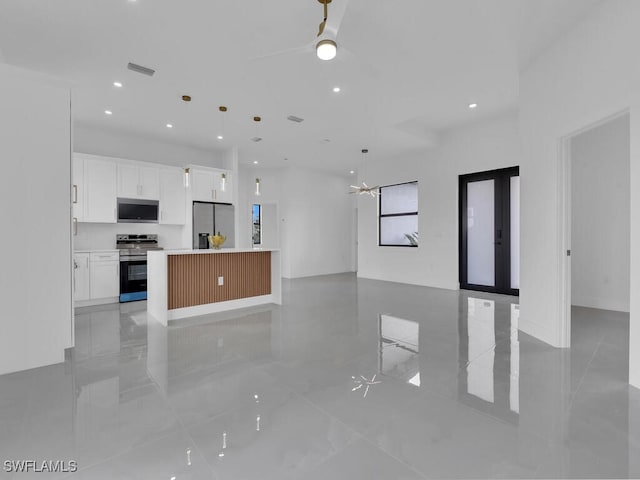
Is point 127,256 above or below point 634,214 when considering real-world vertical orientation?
below

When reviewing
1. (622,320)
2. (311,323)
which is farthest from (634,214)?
(311,323)

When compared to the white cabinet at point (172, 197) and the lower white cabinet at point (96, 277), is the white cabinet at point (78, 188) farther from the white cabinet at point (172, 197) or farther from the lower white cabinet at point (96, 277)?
the white cabinet at point (172, 197)

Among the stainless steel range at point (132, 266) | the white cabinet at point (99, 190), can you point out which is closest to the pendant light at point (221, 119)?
the white cabinet at point (99, 190)

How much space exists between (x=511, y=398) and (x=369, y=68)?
11.8 ft

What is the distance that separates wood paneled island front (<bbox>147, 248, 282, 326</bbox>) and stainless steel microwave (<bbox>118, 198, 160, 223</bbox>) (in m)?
1.55

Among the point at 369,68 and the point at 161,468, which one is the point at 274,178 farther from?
the point at 161,468

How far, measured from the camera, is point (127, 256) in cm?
575

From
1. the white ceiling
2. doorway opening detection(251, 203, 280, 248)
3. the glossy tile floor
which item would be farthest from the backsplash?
doorway opening detection(251, 203, 280, 248)

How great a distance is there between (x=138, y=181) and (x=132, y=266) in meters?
1.58

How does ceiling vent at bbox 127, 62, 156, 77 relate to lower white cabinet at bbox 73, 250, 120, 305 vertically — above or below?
above

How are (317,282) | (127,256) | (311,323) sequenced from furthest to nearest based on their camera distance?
(317,282) < (127,256) < (311,323)

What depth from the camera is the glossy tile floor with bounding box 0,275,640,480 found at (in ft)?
5.25

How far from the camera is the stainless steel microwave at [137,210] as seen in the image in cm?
580

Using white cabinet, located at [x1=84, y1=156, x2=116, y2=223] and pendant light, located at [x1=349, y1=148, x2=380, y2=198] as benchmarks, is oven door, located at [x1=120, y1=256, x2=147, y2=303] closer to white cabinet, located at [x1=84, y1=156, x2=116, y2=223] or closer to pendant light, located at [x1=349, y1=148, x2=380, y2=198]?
white cabinet, located at [x1=84, y1=156, x2=116, y2=223]
